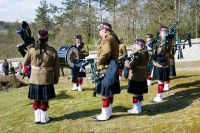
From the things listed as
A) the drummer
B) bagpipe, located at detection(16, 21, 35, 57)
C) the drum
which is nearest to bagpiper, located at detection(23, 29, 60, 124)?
bagpipe, located at detection(16, 21, 35, 57)

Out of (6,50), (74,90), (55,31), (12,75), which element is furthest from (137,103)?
(55,31)

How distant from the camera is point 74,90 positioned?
1327cm

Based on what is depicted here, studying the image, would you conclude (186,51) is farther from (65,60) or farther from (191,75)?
(65,60)

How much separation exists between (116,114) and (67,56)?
2.14 meters

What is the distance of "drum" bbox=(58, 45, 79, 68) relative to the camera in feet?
34.5

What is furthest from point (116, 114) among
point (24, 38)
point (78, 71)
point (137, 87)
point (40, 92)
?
point (78, 71)

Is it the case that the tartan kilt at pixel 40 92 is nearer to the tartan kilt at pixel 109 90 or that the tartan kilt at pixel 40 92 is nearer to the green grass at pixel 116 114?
the green grass at pixel 116 114

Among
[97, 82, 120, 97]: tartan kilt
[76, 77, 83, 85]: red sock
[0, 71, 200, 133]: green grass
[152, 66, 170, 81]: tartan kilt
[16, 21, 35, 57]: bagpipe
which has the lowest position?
[0, 71, 200, 133]: green grass

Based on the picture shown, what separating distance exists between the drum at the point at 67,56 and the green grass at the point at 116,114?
1.15 meters

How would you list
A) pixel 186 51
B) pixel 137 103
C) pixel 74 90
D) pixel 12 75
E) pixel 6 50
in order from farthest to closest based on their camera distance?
pixel 6 50, pixel 186 51, pixel 12 75, pixel 74 90, pixel 137 103

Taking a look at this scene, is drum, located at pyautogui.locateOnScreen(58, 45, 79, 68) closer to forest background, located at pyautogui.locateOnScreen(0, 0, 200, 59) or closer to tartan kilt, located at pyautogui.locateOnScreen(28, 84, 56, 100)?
tartan kilt, located at pyautogui.locateOnScreen(28, 84, 56, 100)

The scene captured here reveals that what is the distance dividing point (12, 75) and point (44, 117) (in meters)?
9.70

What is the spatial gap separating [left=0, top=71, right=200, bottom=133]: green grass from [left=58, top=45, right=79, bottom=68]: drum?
3.77ft

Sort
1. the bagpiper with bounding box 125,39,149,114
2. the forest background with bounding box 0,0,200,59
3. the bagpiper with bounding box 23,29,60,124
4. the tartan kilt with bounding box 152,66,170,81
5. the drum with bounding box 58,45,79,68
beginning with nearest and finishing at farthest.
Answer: the bagpiper with bounding box 23,29,60,124 → the bagpiper with bounding box 125,39,149,114 → the drum with bounding box 58,45,79,68 → the tartan kilt with bounding box 152,66,170,81 → the forest background with bounding box 0,0,200,59
